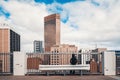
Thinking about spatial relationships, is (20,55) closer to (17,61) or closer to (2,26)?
(17,61)

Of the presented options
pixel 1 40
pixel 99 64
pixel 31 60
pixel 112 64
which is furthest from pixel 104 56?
pixel 1 40

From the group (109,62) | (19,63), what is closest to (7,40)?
(19,63)

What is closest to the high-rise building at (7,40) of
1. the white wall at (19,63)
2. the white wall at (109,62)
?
the white wall at (19,63)

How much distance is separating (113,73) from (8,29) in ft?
411

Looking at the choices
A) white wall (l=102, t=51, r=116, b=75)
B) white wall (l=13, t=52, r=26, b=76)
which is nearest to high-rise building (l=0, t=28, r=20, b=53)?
white wall (l=13, t=52, r=26, b=76)

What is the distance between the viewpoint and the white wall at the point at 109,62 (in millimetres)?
22703

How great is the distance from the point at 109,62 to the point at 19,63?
7401 mm

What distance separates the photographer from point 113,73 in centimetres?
2270

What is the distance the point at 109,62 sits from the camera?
75.1 feet

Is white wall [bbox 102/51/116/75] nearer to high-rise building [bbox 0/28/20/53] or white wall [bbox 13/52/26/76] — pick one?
white wall [bbox 13/52/26/76]

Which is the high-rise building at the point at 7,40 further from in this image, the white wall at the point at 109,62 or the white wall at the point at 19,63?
the white wall at the point at 109,62

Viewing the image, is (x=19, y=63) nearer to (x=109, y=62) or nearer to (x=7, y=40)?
(x=109, y=62)

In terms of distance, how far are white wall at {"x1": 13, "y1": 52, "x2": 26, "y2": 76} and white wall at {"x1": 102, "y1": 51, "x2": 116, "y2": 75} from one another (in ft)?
21.8

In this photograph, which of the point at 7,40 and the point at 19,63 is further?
the point at 7,40
